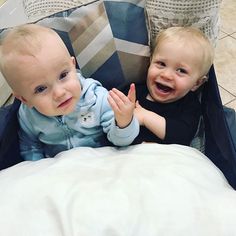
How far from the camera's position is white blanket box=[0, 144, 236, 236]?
681 mm

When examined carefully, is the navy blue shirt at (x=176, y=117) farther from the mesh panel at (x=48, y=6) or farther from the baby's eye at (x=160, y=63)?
the mesh panel at (x=48, y=6)

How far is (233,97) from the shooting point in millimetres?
1720

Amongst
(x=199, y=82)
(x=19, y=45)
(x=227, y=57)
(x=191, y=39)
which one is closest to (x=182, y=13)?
(x=191, y=39)

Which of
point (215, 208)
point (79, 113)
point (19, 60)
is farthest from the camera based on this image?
point (79, 113)

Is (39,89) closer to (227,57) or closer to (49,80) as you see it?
(49,80)

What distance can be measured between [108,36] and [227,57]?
1073 millimetres

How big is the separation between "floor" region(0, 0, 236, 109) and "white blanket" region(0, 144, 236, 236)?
0.96m

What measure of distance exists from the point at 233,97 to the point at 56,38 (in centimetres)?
107

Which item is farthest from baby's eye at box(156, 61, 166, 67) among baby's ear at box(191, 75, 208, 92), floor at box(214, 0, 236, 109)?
floor at box(214, 0, 236, 109)

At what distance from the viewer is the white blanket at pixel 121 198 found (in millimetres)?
681

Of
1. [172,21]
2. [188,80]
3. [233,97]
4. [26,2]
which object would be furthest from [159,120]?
[233,97]

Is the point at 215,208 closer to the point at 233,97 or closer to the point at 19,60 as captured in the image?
the point at 19,60

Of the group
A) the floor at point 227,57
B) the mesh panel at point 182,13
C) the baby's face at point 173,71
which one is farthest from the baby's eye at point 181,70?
the floor at point 227,57

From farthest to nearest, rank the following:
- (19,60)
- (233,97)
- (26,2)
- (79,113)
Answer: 1. (233,97)
2. (26,2)
3. (79,113)
4. (19,60)
